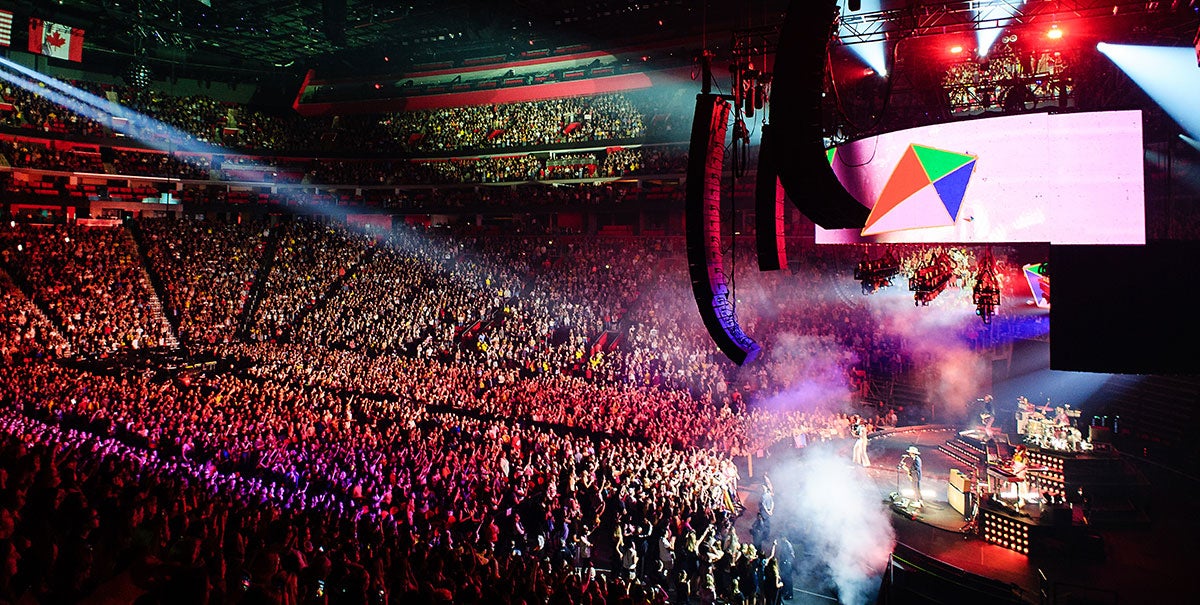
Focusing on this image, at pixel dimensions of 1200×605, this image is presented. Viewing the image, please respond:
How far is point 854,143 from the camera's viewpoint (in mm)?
9812

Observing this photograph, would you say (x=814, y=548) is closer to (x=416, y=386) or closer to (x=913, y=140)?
(x=913, y=140)

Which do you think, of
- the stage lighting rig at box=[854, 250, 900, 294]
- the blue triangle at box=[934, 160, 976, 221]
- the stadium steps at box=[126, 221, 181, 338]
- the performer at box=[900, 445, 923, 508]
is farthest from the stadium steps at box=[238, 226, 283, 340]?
the blue triangle at box=[934, 160, 976, 221]

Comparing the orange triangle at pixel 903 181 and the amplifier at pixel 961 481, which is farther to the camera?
the amplifier at pixel 961 481

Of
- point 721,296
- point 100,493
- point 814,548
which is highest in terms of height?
point 721,296

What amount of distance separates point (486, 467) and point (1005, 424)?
13096 mm

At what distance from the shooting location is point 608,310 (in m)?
20.8

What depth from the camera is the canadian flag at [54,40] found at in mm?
21578

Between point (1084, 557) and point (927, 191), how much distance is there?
17.8 ft

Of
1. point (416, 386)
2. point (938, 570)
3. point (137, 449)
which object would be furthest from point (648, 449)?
point (137, 449)

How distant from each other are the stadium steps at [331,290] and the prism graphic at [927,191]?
66.1 feet

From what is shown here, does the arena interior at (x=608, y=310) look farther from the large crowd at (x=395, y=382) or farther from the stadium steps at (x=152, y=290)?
the stadium steps at (x=152, y=290)

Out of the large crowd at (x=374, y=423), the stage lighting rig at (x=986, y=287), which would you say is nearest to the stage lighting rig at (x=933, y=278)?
the stage lighting rig at (x=986, y=287)

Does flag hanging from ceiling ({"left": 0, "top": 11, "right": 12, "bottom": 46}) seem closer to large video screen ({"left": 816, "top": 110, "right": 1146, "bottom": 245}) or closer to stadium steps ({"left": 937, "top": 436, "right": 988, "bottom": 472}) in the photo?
large video screen ({"left": 816, "top": 110, "right": 1146, "bottom": 245})

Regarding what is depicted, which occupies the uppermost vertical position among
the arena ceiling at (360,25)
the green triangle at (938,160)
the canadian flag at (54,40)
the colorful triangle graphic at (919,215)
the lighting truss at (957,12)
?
the arena ceiling at (360,25)
